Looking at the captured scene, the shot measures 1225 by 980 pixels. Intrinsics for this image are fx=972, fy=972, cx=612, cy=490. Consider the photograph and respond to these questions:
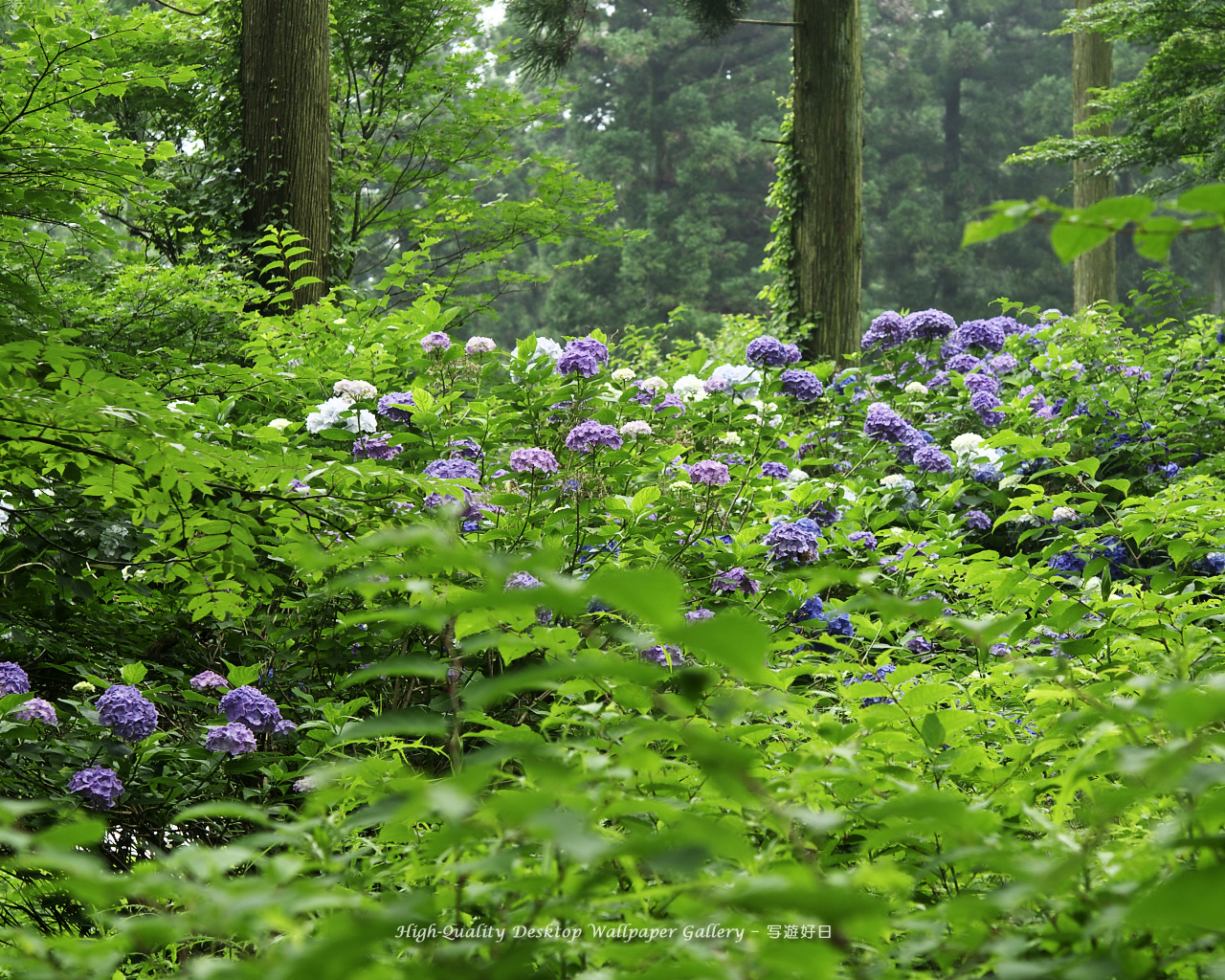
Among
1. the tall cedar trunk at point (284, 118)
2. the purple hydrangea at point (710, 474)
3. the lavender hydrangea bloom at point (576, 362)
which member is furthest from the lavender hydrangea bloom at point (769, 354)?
the tall cedar trunk at point (284, 118)

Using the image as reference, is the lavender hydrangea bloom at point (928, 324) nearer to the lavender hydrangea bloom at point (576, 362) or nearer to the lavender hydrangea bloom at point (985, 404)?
the lavender hydrangea bloom at point (985, 404)

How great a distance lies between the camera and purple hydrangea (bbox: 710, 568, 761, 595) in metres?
2.49

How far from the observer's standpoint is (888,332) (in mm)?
4973

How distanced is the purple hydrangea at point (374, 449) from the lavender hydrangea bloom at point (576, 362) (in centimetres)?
55

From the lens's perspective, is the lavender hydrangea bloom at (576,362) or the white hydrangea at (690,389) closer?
the lavender hydrangea bloom at (576,362)

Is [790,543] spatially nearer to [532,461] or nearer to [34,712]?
[532,461]

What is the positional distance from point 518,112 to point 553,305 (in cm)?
1705

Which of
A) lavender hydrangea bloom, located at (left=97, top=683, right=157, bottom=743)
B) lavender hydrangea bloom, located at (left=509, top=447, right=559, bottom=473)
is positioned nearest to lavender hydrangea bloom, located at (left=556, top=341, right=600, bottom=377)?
lavender hydrangea bloom, located at (left=509, top=447, right=559, bottom=473)

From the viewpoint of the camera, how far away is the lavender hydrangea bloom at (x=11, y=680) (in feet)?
6.90

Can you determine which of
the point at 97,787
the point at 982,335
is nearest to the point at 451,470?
the point at 97,787

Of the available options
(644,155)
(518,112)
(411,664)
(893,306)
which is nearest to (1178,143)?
(518,112)

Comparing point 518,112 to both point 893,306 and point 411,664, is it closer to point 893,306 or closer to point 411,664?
point 411,664

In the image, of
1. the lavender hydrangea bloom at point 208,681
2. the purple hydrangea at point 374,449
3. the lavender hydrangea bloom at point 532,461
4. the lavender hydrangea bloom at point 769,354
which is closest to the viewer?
the lavender hydrangea bloom at point 208,681

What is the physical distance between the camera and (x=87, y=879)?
623 mm
